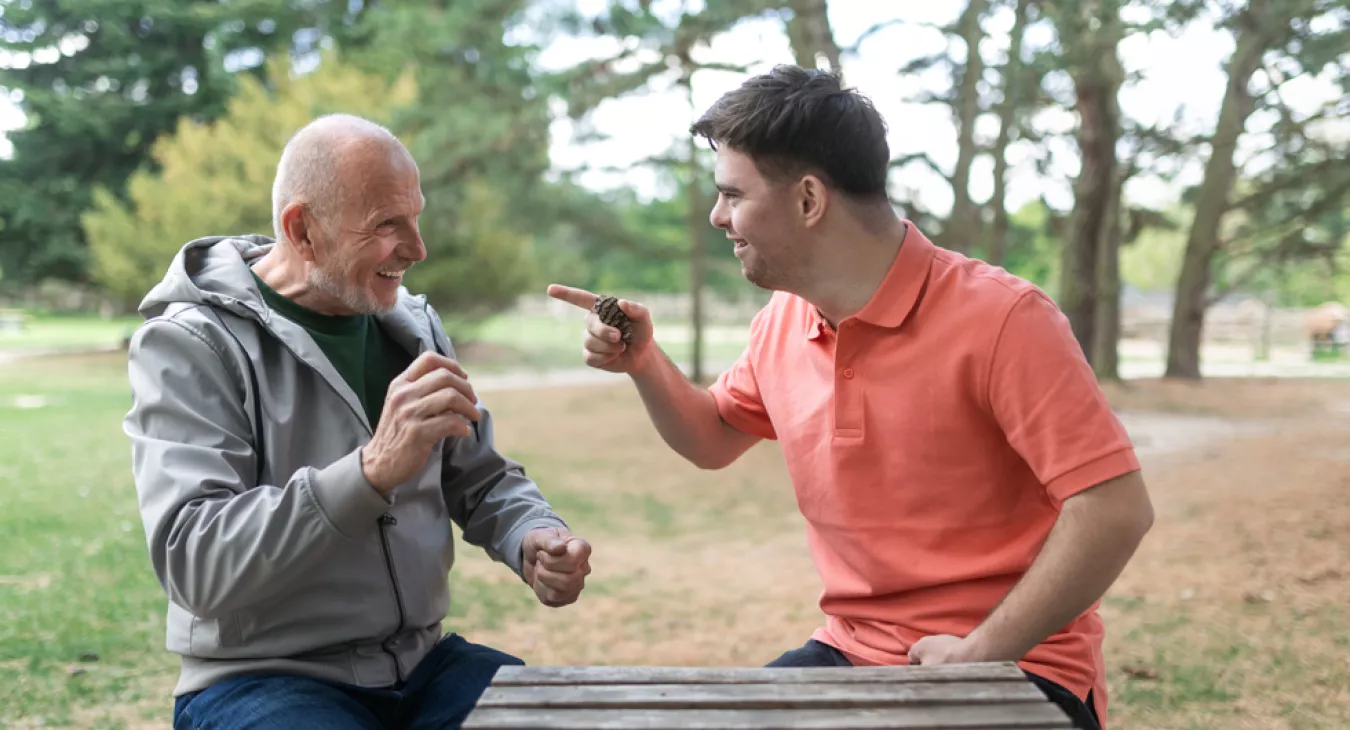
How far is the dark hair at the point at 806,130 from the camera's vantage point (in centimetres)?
212

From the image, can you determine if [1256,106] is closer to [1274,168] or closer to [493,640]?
[1274,168]

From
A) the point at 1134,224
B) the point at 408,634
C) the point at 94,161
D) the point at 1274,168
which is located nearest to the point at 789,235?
the point at 408,634

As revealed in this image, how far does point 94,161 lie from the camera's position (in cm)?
2459

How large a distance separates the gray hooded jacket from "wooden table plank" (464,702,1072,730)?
541mm

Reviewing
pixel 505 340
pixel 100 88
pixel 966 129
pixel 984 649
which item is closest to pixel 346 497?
pixel 984 649

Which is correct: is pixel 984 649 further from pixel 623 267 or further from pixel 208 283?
pixel 623 267

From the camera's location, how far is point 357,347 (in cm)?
240

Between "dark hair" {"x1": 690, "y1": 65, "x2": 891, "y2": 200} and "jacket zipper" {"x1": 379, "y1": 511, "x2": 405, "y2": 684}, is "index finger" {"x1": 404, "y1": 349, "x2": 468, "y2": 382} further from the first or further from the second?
"dark hair" {"x1": 690, "y1": 65, "x2": 891, "y2": 200}

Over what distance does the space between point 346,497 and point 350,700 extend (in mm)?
487

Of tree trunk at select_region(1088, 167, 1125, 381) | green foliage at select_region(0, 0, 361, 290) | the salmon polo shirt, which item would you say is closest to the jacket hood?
the salmon polo shirt

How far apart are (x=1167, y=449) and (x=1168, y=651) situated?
6000 millimetres

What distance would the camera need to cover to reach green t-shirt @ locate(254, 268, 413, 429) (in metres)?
2.33

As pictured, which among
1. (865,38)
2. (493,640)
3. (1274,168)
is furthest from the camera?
(1274,168)

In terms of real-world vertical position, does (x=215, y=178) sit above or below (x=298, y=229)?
below
